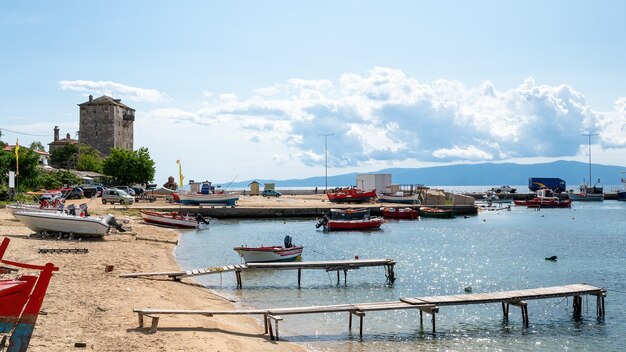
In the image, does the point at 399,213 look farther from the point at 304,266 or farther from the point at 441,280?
the point at 304,266

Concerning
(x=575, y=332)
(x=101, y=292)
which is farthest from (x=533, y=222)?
(x=101, y=292)

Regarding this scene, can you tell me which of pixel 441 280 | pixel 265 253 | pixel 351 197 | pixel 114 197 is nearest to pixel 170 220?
pixel 114 197

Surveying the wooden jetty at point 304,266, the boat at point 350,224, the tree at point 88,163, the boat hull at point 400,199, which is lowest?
the wooden jetty at point 304,266

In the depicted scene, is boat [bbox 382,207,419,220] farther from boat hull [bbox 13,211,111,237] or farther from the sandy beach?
the sandy beach

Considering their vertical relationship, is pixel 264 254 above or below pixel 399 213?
below

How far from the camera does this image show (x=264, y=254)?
35.3 metres

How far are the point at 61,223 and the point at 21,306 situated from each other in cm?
2500

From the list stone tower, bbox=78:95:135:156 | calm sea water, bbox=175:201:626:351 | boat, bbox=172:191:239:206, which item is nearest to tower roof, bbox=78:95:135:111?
stone tower, bbox=78:95:135:156

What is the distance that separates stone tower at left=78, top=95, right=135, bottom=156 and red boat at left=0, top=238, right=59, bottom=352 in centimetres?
13079

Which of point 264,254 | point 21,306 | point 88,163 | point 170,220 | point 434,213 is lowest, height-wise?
point 264,254

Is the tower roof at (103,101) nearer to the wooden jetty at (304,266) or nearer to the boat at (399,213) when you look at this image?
the boat at (399,213)

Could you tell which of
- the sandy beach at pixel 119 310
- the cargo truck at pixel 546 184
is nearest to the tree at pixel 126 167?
the sandy beach at pixel 119 310

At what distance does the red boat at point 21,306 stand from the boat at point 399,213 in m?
71.9

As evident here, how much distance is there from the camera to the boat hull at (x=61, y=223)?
35.8m
